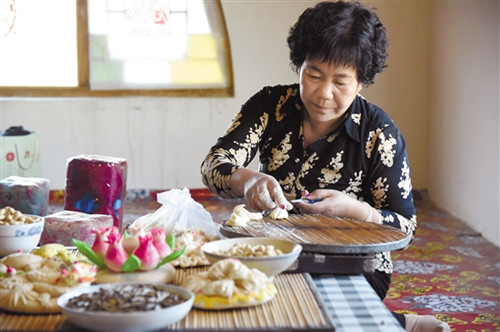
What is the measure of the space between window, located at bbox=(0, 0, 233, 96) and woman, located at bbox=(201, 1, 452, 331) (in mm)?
4703

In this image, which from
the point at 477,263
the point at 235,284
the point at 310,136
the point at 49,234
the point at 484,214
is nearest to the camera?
the point at 235,284

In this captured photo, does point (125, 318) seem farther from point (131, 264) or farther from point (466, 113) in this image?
point (466, 113)

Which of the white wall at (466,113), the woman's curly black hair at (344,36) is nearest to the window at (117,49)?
the white wall at (466,113)

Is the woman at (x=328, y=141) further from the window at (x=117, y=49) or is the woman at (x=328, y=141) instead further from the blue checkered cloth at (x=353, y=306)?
the window at (x=117, y=49)

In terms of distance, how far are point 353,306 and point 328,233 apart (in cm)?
35

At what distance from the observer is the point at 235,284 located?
139 centimetres

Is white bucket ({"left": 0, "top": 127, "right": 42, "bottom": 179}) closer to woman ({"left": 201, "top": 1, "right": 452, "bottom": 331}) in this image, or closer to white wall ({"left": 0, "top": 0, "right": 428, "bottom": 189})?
white wall ({"left": 0, "top": 0, "right": 428, "bottom": 189})

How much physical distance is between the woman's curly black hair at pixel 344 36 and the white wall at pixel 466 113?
322 centimetres

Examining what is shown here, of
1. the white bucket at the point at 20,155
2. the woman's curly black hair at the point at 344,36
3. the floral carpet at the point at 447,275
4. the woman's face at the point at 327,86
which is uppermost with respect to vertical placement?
the woman's curly black hair at the point at 344,36

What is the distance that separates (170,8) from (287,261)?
19.3 feet

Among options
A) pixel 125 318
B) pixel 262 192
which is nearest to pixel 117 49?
pixel 262 192

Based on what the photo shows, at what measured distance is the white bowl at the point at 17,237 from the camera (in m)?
1.75

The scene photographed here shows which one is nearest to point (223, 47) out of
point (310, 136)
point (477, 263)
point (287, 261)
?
point (477, 263)

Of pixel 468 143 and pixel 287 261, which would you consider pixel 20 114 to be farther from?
pixel 287 261
